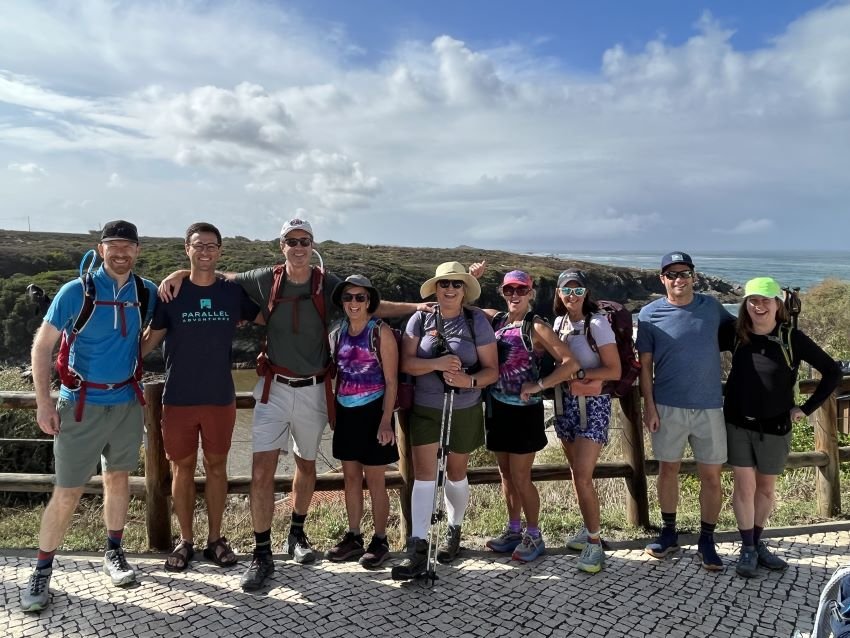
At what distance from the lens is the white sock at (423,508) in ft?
12.2

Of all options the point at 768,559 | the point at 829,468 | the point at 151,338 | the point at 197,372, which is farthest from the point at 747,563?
the point at 151,338

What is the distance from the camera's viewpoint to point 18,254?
41.8 meters

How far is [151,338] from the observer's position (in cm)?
381

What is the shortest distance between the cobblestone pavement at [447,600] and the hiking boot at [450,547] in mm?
75

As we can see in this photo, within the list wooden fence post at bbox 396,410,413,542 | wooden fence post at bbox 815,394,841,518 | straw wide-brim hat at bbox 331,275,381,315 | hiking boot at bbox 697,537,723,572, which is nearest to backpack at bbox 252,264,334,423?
straw wide-brim hat at bbox 331,275,381,315

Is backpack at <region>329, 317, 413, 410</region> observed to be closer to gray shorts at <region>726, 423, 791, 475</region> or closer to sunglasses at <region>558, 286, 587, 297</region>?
sunglasses at <region>558, 286, 587, 297</region>

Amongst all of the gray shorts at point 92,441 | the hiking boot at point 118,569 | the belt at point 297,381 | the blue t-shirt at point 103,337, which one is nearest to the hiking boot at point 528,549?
the belt at point 297,381

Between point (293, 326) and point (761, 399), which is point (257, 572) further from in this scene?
point (761, 399)

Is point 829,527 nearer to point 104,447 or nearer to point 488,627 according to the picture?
point 488,627

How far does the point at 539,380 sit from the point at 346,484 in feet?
4.84

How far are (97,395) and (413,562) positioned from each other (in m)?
2.19

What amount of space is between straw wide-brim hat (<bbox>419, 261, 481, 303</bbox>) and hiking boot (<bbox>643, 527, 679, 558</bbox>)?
2104 mm

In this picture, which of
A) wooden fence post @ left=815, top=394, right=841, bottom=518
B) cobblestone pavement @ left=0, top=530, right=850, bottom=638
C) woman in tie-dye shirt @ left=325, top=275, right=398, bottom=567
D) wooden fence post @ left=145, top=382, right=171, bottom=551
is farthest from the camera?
wooden fence post @ left=815, top=394, right=841, bottom=518

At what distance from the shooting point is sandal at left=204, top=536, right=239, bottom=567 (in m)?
3.86
